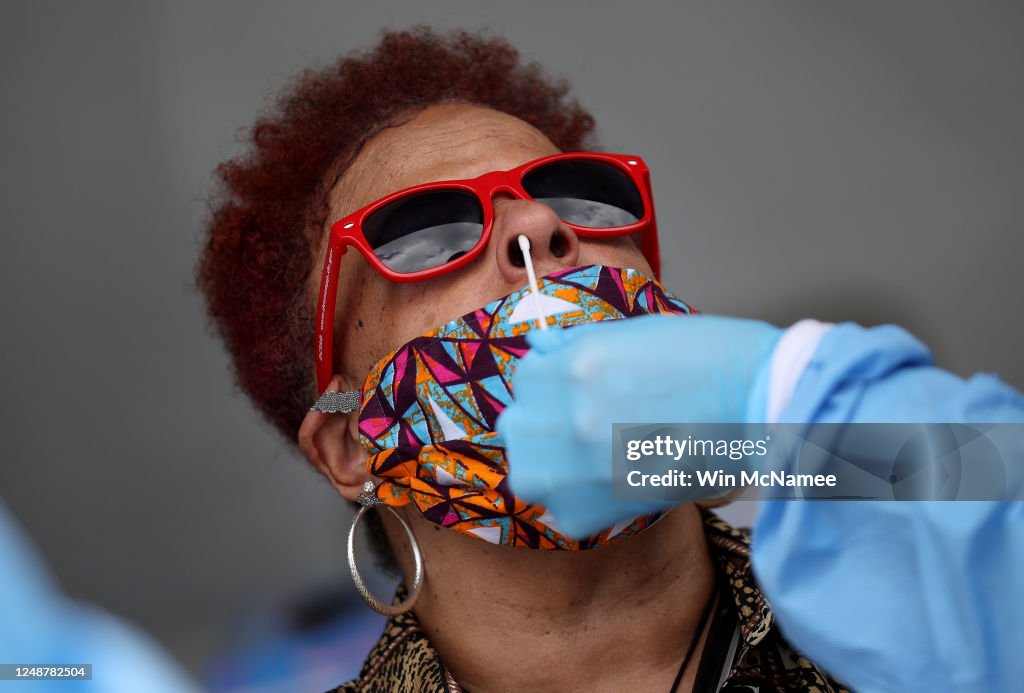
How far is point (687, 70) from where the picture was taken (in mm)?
3477

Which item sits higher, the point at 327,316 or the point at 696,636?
the point at 327,316

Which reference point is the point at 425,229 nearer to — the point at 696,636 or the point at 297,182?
the point at 297,182

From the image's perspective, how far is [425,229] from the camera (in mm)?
1676

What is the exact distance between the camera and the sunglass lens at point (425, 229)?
1.65 meters

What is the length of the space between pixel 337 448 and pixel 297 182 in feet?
1.86

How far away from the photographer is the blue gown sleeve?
2.85 ft

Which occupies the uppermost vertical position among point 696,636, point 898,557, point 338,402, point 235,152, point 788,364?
point 788,364

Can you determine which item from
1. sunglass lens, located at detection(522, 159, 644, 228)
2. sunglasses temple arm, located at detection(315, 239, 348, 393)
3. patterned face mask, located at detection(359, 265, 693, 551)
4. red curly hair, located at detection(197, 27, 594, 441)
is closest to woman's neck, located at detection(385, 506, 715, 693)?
patterned face mask, located at detection(359, 265, 693, 551)

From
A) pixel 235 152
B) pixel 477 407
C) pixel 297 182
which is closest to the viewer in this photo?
pixel 477 407

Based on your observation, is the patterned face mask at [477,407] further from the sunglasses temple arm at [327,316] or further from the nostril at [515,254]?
the sunglasses temple arm at [327,316]

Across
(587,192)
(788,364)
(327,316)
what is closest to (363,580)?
(327,316)

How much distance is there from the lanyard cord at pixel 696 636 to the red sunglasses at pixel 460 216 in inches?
24.9

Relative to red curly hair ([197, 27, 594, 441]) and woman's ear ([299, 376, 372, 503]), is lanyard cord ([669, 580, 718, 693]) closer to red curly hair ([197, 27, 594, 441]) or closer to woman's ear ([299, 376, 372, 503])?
woman's ear ([299, 376, 372, 503])

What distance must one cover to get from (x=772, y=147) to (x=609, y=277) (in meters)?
2.26
